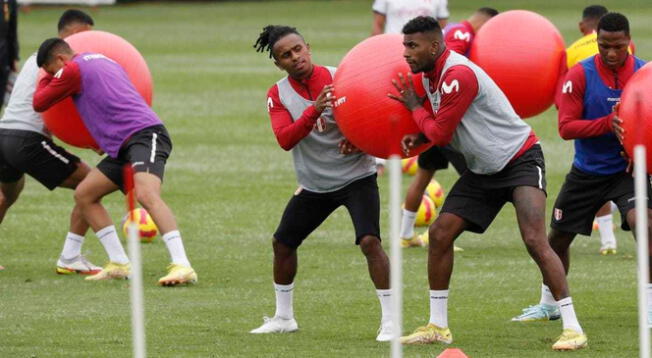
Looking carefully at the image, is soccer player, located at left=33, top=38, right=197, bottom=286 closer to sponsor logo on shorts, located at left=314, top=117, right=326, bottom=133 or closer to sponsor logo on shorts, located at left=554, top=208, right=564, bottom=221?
sponsor logo on shorts, located at left=314, top=117, right=326, bottom=133

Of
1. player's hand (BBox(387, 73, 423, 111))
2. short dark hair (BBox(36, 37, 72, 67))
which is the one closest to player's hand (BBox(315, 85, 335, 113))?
player's hand (BBox(387, 73, 423, 111))

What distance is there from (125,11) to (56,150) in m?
36.8

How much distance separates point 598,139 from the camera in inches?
355

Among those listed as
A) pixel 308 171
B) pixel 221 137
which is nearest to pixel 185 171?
pixel 221 137

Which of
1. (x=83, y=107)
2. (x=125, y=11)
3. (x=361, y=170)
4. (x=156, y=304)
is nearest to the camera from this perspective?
(x=361, y=170)

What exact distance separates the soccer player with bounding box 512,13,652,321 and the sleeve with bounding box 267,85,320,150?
5.54 ft

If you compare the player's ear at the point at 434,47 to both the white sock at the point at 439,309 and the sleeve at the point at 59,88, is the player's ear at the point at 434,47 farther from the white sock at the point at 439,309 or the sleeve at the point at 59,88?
the sleeve at the point at 59,88

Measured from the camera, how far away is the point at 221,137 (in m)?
20.3

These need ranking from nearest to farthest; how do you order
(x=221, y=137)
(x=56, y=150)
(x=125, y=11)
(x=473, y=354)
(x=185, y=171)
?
(x=473, y=354)
(x=56, y=150)
(x=185, y=171)
(x=221, y=137)
(x=125, y=11)

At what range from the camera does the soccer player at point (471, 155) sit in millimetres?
8148

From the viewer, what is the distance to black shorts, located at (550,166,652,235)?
899cm

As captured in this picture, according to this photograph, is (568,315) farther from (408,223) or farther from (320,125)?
(408,223)

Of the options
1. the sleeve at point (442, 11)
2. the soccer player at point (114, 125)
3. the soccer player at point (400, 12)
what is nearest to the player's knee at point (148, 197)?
the soccer player at point (114, 125)

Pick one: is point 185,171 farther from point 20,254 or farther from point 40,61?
point 40,61
